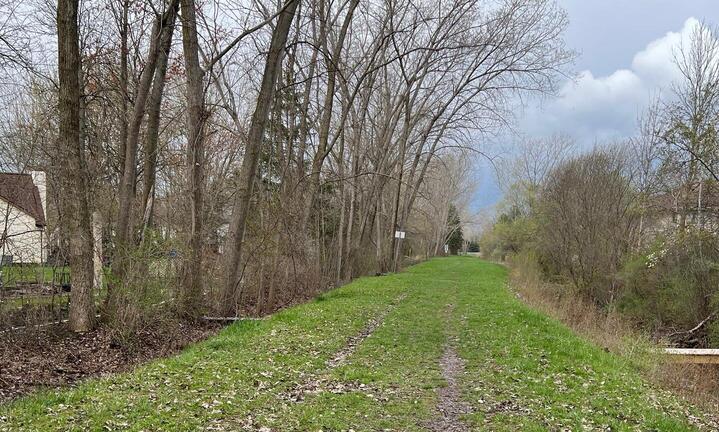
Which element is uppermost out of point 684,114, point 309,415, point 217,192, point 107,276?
point 684,114

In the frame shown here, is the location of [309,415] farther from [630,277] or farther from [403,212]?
[403,212]

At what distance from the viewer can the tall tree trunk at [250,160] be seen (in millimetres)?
13312

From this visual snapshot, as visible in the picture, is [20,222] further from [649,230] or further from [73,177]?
[649,230]

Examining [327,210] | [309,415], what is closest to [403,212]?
[327,210]

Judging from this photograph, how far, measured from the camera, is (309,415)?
5934mm

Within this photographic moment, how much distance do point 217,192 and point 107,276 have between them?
9.67 m

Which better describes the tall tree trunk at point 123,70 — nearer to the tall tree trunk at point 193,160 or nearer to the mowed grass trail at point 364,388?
the tall tree trunk at point 193,160

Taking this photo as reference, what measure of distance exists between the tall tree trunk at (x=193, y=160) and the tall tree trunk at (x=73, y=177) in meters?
2.45

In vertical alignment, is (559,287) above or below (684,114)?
below

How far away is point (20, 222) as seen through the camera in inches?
413

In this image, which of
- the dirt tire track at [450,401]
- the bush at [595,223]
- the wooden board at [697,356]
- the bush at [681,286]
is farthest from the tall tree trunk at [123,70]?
the bush at [595,223]

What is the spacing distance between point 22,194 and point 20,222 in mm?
805

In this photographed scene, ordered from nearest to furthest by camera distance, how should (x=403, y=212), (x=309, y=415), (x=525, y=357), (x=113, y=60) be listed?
(x=309, y=415) < (x=525, y=357) < (x=113, y=60) < (x=403, y=212)

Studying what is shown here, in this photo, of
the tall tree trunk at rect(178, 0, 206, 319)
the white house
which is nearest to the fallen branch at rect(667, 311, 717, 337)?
the tall tree trunk at rect(178, 0, 206, 319)
